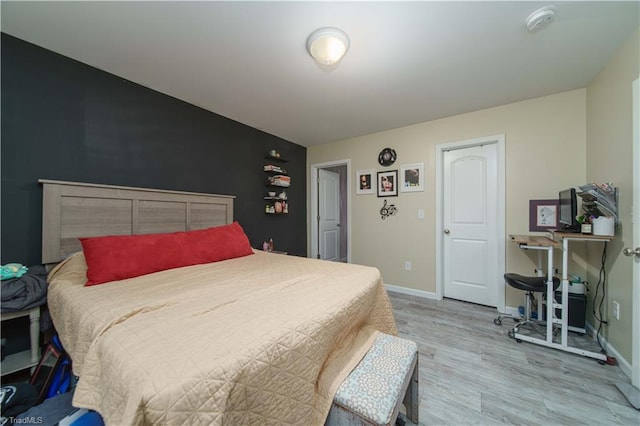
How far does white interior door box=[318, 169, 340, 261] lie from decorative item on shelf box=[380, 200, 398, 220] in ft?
4.21

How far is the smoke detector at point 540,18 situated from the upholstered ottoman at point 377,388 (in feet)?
7.15

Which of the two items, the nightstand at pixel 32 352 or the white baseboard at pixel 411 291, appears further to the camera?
the white baseboard at pixel 411 291

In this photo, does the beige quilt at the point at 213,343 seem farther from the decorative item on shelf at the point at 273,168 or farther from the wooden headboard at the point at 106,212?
the decorative item on shelf at the point at 273,168

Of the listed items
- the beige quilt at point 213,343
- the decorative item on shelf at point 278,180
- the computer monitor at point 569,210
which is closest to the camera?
the beige quilt at point 213,343

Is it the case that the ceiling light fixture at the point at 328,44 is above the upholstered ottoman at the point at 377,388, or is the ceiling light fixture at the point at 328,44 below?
above

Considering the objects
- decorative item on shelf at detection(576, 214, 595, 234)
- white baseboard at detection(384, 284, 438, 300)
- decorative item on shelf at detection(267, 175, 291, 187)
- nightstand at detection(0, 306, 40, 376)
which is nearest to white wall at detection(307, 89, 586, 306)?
white baseboard at detection(384, 284, 438, 300)

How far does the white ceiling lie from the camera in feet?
4.63

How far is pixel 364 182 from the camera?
3674mm

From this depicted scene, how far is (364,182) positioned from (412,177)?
75 cm

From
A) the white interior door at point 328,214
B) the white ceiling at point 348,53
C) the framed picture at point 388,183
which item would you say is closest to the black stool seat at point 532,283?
the framed picture at point 388,183

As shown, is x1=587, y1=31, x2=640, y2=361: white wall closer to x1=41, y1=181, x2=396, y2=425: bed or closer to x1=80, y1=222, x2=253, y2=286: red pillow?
x1=41, y1=181, x2=396, y2=425: bed

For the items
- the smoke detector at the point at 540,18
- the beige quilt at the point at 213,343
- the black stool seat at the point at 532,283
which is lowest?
the black stool seat at the point at 532,283

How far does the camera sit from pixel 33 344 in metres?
1.43

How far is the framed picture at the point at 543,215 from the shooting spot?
2404 mm
